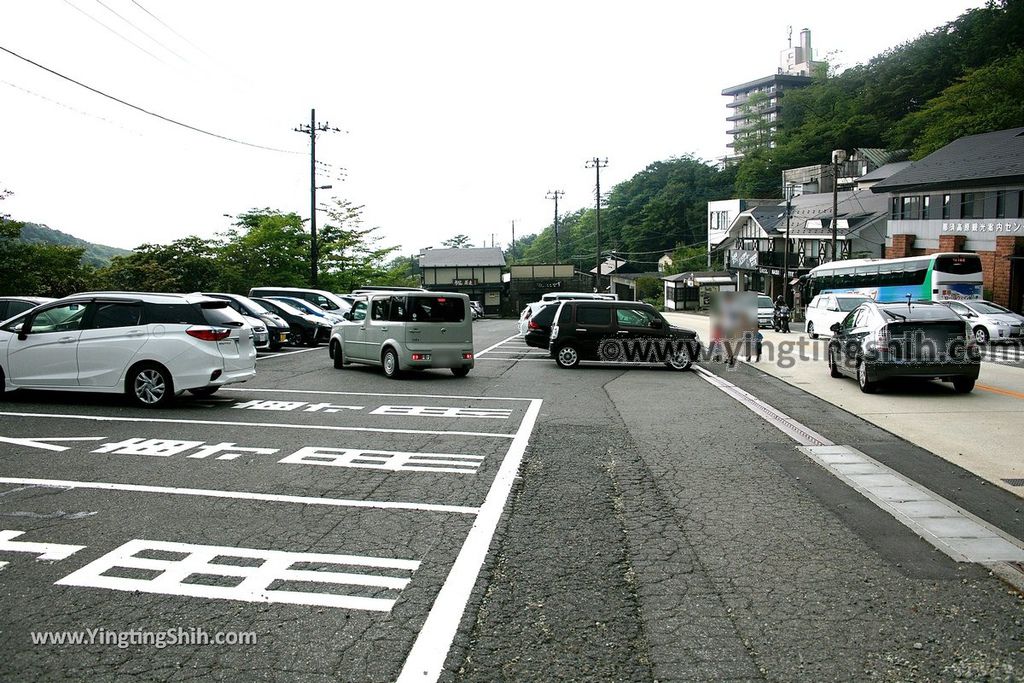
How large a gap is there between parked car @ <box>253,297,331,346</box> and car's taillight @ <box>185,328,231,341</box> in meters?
13.9

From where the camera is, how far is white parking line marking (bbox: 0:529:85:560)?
5176 mm

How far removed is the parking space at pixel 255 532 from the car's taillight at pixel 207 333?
1.49 meters

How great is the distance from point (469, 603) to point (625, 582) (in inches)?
38.7

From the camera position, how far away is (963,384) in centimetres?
1390

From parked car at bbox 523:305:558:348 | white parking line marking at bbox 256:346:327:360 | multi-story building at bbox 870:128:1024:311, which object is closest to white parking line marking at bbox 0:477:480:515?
white parking line marking at bbox 256:346:327:360

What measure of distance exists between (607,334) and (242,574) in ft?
49.8

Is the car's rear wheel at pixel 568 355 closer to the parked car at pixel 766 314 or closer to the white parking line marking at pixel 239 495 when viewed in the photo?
the white parking line marking at pixel 239 495

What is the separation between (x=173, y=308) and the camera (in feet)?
38.9

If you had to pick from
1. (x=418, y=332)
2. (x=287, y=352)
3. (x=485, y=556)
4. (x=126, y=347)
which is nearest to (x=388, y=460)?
(x=485, y=556)

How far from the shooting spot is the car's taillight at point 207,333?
11750 millimetres

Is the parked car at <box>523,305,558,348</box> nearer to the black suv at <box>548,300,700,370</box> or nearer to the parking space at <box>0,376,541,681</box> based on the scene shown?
the black suv at <box>548,300,700,370</box>

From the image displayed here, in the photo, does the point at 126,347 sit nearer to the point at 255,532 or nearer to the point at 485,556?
the point at 255,532

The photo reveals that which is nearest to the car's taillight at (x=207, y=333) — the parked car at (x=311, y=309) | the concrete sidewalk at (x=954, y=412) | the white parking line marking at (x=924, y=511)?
the white parking line marking at (x=924, y=511)

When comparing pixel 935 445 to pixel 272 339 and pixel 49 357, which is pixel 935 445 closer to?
pixel 49 357
